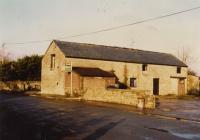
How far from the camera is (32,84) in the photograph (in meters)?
52.6

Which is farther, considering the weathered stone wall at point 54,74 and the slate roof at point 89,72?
the weathered stone wall at point 54,74

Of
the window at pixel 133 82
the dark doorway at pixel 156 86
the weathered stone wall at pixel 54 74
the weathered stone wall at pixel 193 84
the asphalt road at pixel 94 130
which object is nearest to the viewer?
the asphalt road at pixel 94 130

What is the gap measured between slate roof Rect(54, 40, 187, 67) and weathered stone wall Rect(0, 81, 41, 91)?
38.2 feet

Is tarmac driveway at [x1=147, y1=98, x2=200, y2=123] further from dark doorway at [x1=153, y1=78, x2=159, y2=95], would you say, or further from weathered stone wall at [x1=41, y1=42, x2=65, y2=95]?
dark doorway at [x1=153, y1=78, x2=159, y2=95]

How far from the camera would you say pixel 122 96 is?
95.3 feet

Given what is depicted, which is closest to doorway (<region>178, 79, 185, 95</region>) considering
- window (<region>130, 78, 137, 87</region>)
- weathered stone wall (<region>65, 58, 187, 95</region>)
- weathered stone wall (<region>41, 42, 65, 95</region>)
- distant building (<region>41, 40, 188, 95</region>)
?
distant building (<region>41, 40, 188, 95</region>)

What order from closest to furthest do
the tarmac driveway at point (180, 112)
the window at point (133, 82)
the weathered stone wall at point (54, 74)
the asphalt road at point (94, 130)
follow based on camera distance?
the asphalt road at point (94, 130) → the tarmac driveway at point (180, 112) → the weathered stone wall at point (54, 74) → the window at point (133, 82)

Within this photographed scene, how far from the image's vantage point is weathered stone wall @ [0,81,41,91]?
52.1 metres

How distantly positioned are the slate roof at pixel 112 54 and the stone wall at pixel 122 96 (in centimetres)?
848

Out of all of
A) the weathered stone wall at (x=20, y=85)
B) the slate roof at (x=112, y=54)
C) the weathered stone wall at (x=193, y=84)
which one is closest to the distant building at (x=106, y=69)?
the slate roof at (x=112, y=54)

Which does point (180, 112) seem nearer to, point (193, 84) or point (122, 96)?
point (122, 96)

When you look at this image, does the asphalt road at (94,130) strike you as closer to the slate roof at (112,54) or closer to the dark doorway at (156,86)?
the slate roof at (112,54)

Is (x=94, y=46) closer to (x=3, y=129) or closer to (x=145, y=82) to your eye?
(x=145, y=82)

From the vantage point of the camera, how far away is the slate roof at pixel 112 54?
135ft
